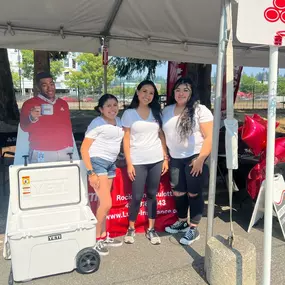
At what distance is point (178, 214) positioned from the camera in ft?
12.4

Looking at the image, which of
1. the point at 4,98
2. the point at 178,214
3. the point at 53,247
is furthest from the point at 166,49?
the point at 4,98

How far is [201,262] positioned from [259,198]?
3.23 feet

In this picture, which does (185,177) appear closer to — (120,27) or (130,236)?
(130,236)

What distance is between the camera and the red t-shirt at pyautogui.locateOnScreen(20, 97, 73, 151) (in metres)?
3.25

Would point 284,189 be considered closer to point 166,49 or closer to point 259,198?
point 259,198

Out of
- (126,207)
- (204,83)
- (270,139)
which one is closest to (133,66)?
(204,83)

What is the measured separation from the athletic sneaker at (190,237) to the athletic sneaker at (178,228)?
0.75 ft

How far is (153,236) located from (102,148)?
1.13 meters

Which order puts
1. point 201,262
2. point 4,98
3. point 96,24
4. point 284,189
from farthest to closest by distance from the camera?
point 4,98 < point 96,24 < point 284,189 < point 201,262

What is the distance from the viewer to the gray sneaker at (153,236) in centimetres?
352

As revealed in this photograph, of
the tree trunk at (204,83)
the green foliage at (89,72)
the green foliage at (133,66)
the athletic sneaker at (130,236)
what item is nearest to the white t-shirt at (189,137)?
the athletic sneaker at (130,236)

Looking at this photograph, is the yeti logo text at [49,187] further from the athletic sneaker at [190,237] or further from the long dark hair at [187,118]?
the athletic sneaker at [190,237]

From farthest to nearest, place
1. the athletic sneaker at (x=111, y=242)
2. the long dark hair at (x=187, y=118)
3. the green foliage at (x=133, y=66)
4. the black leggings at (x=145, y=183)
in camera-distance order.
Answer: the green foliage at (x=133, y=66), the athletic sneaker at (x=111, y=242), the black leggings at (x=145, y=183), the long dark hair at (x=187, y=118)

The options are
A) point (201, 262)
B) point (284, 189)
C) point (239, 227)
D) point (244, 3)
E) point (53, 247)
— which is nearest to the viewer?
point (244, 3)
